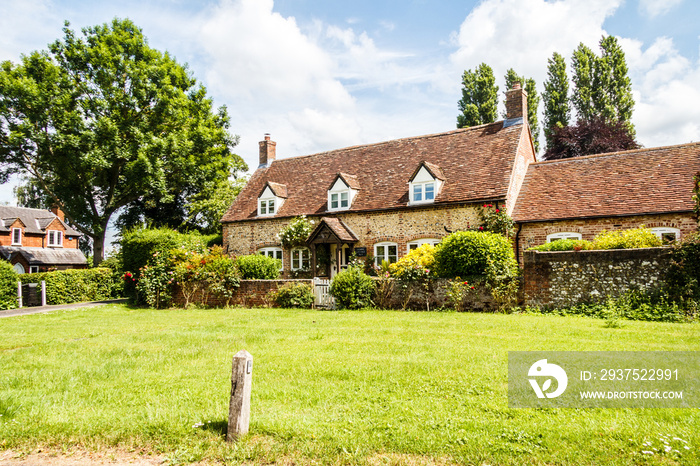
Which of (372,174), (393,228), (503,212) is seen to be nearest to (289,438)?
(503,212)

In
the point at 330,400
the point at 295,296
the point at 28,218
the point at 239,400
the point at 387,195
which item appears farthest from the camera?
the point at 28,218

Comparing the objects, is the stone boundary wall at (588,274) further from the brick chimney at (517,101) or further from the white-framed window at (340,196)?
the white-framed window at (340,196)

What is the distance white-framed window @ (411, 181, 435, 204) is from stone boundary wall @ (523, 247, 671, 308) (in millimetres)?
7444

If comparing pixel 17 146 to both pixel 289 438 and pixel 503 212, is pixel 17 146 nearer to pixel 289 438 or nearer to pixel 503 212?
pixel 503 212

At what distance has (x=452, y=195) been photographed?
69.4 ft

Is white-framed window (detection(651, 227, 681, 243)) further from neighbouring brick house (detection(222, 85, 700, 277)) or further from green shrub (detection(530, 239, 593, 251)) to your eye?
green shrub (detection(530, 239, 593, 251))

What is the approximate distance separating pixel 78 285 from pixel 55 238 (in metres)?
22.2

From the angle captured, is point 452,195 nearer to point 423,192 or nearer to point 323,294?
point 423,192

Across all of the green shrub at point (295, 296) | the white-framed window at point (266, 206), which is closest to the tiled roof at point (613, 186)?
the green shrub at point (295, 296)

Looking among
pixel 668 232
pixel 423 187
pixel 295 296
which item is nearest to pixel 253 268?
pixel 295 296

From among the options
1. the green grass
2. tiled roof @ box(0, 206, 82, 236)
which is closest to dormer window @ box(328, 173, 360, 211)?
the green grass

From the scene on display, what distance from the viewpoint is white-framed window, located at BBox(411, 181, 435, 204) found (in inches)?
861

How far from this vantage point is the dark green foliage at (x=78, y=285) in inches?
963

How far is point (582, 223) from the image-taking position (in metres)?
18.8
